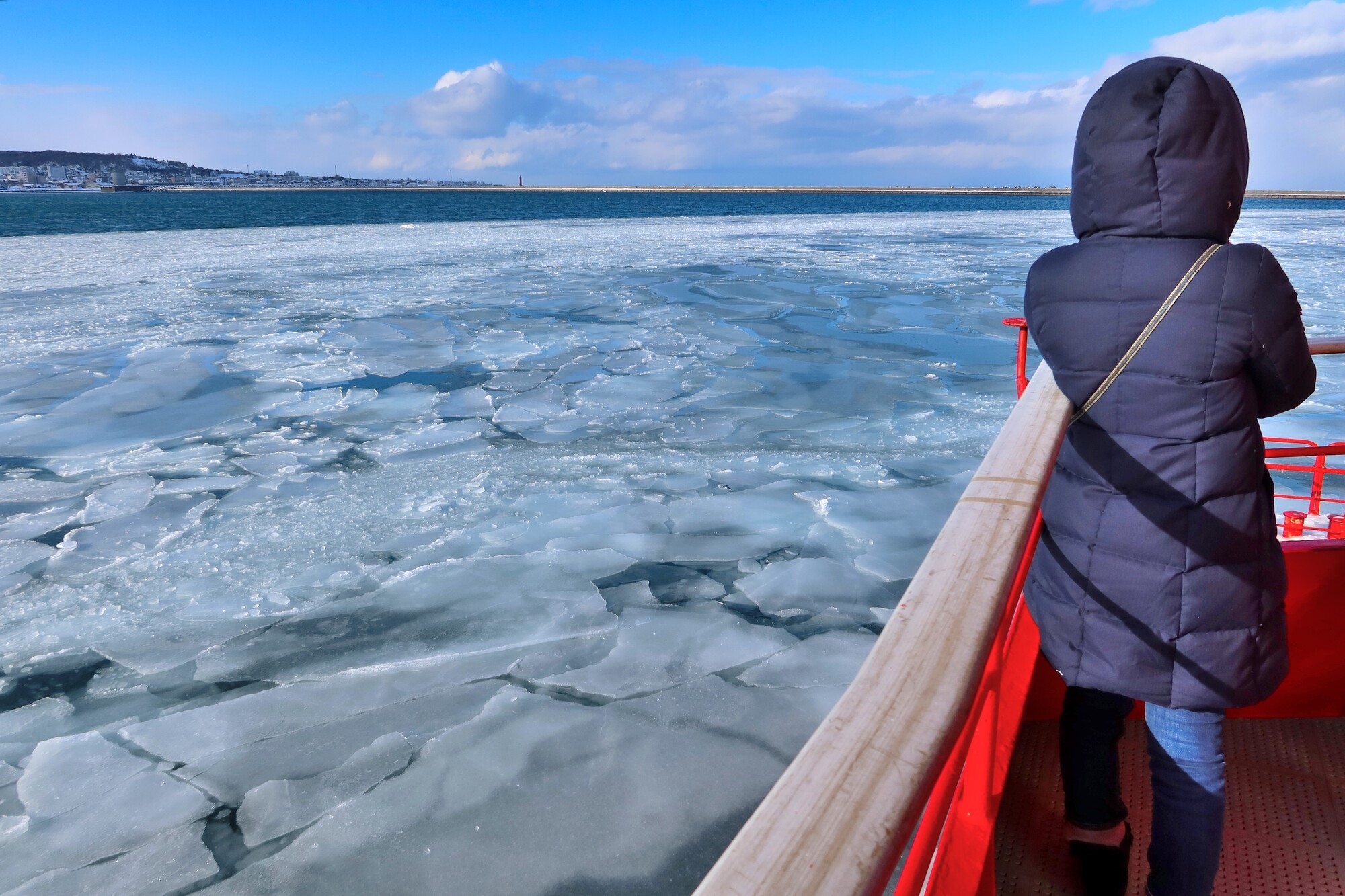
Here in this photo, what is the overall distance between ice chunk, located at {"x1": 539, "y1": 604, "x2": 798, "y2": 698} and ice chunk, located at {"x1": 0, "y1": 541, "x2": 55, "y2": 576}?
224 centimetres

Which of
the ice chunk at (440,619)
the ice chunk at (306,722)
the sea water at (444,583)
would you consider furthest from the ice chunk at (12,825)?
the ice chunk at (440,619)

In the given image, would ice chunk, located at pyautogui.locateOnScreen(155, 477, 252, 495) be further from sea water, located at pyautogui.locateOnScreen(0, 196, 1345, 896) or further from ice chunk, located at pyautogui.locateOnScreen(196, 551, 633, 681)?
ice chunk, located at pyautogui.locateOnScreen(196, 551, 633, 681)

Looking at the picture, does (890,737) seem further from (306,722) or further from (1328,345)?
(306,722)

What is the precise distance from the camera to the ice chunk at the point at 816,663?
104 inches

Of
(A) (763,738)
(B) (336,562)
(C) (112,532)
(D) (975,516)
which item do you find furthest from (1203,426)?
(C) (112,532)

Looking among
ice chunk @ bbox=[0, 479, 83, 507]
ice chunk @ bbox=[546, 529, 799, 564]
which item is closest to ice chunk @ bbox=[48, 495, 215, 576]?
ice chunk @ bbox=[0, 479, 83, 507]

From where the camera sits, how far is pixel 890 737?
0.58 meters

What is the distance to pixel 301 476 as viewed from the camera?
4.21 meters

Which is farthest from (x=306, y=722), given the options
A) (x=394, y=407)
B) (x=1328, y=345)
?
(x=394, y=407)

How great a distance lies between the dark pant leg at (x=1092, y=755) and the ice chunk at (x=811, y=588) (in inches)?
57.1

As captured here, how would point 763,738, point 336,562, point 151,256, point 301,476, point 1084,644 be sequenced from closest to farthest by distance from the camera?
point 1084,644, point 763,738, point 336,562, point 301,476, point 151,256

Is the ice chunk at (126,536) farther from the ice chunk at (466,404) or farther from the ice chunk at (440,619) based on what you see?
the ice chunk at (466,404)

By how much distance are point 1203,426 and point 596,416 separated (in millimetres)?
4233

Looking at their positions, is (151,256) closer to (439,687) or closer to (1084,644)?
(439,687)
